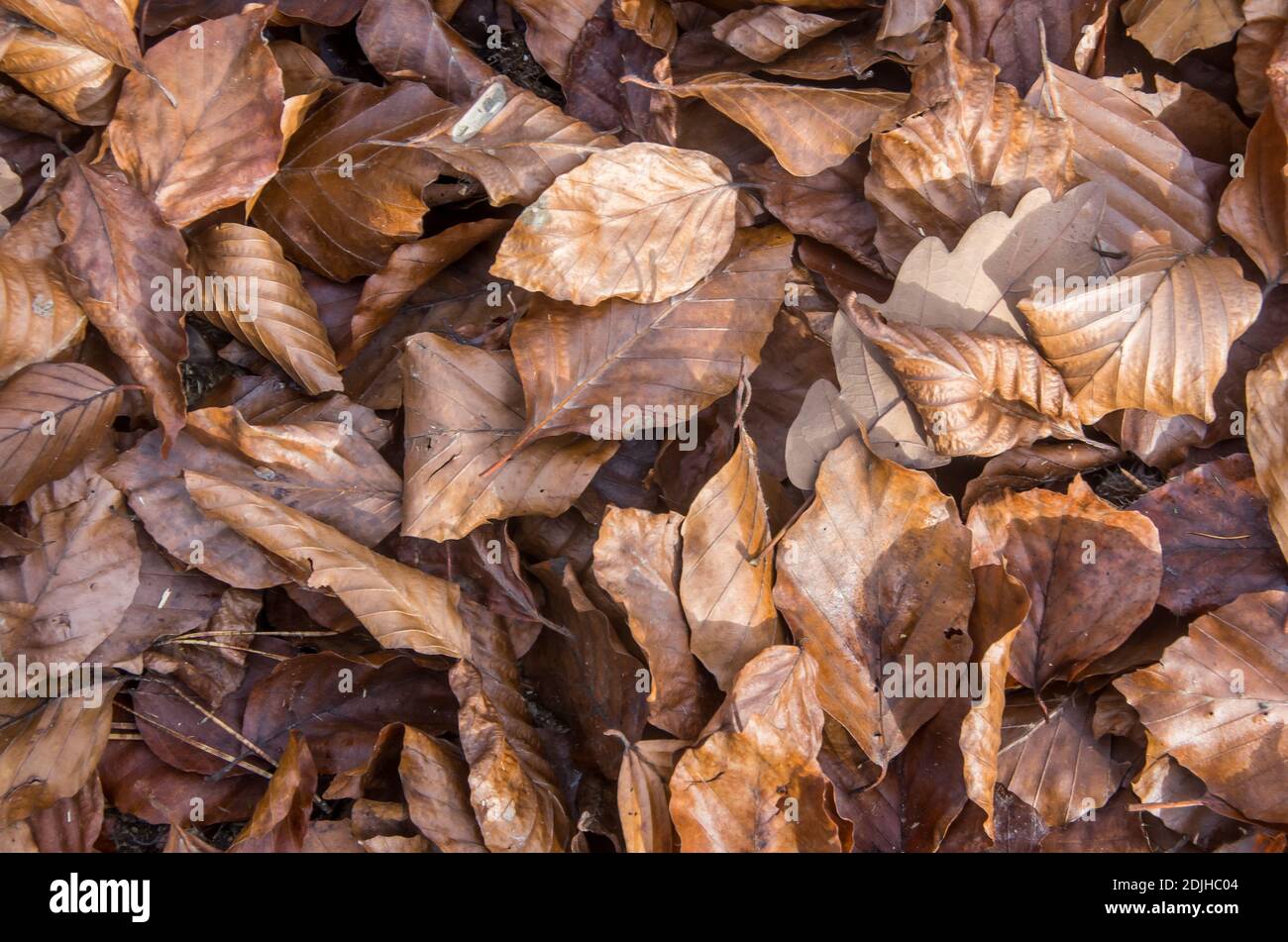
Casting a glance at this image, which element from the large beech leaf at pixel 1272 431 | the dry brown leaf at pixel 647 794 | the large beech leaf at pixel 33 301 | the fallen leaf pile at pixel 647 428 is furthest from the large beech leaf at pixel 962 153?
the large beech leaf at pixel 33 301

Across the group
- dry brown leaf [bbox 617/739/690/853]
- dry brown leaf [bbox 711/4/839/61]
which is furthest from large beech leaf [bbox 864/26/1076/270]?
dry brown leaf [bbox 617/739/690/853]

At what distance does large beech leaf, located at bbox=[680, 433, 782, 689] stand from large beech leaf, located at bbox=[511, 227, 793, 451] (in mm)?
176

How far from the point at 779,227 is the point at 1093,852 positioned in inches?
45.0

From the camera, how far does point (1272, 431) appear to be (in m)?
1.55

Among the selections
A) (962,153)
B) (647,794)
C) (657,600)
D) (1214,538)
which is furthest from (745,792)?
(962,153)

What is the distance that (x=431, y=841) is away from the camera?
1.56 m

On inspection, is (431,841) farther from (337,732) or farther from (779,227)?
(779,227)

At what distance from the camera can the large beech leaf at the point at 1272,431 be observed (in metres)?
1.55

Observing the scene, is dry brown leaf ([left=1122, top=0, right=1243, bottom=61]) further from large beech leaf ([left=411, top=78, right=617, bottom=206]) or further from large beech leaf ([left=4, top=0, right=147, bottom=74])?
large beech leaf ([left=4, top=0, right=147, bottom=74])

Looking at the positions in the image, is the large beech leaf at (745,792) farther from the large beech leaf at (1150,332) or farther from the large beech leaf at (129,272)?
the large beech leaf at (129,272)

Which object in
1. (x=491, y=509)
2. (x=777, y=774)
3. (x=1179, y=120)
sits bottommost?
(x=777, y=774)

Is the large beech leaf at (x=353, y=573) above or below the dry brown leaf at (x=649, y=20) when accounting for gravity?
below

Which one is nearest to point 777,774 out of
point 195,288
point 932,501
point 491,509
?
point 932,501

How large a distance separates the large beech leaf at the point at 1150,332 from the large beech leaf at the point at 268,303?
120 centimetres
